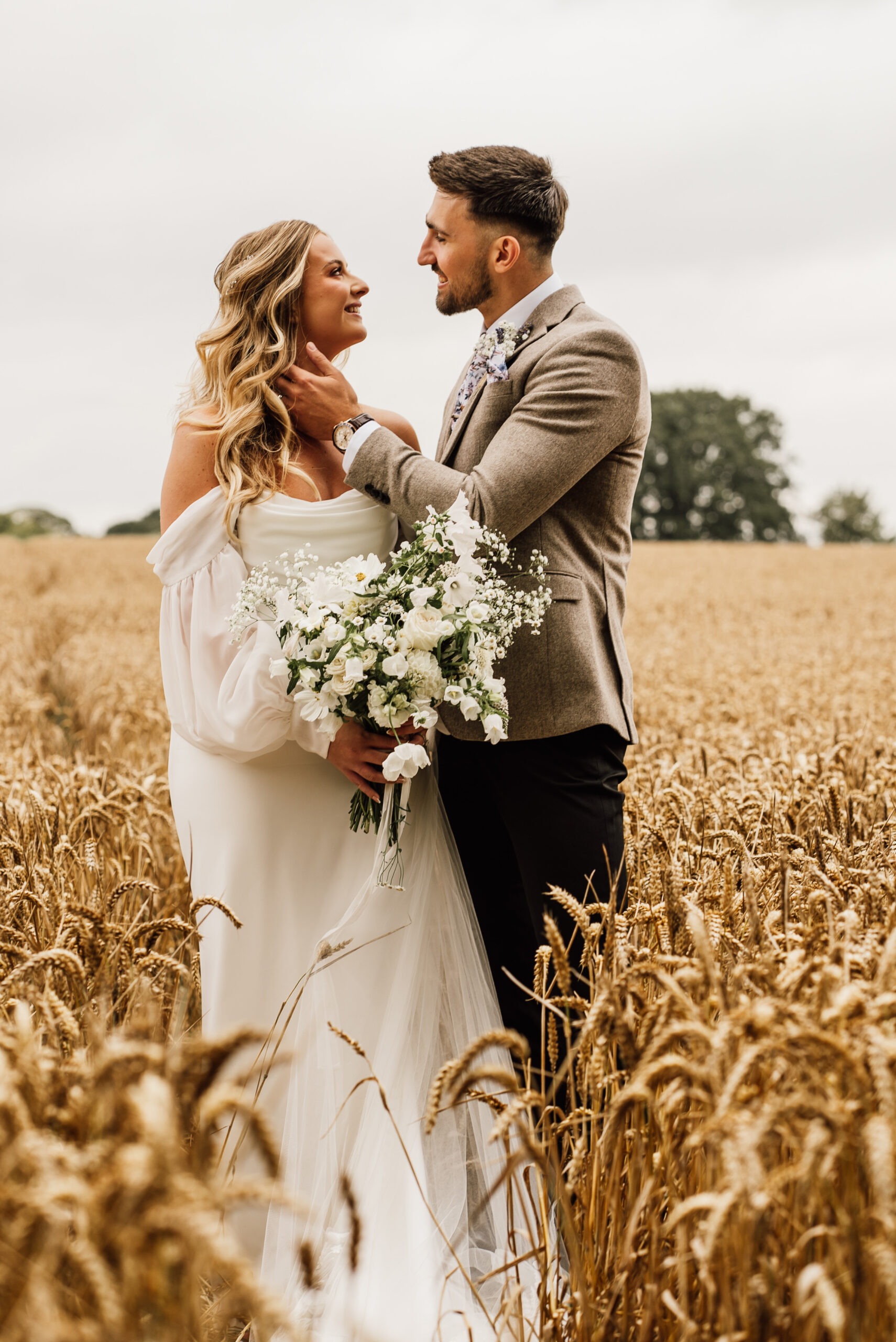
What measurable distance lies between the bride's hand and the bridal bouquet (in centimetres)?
6

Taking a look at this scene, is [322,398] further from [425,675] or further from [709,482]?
[709,482]

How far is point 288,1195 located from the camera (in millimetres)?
1034

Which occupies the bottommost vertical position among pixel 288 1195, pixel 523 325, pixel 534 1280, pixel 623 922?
pixel 534 1280

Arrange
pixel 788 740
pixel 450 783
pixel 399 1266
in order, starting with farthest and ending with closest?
pixel 788 740 < pixel 450 783 < pixel 399 1266

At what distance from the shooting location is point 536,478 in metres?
2.94

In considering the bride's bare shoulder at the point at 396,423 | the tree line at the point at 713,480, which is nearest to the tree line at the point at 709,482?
the tree line at the point at 713,480

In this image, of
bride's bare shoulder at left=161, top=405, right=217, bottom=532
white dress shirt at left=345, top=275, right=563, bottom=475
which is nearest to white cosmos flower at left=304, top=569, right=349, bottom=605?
bride's bare shoulder at left=161, top=405, right=217, bottom=532

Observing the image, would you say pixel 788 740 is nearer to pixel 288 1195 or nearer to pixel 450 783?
pixel 450 783

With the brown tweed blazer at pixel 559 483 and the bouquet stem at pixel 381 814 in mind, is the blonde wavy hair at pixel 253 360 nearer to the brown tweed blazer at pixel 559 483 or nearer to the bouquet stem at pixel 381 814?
the brown tweed blazer at pixel 559 483

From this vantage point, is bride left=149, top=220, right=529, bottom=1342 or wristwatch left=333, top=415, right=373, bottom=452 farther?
wristwatch left=333, top=415, right=373, bottom=452

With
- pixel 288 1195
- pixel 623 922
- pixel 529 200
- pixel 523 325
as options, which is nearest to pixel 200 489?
pixel 523 325

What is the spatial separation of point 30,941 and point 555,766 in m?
1.58

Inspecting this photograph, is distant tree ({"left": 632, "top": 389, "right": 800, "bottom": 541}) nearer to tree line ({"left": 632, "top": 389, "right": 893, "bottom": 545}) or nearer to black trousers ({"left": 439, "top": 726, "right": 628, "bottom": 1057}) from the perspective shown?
tree line ({"left": 632, "top": 389, "right": 893, "bottom": 545})

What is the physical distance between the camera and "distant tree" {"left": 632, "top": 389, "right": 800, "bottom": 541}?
215ft
